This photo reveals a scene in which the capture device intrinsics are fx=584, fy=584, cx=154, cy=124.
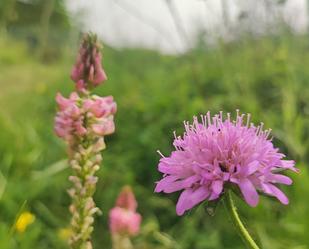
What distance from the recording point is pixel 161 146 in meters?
3.05

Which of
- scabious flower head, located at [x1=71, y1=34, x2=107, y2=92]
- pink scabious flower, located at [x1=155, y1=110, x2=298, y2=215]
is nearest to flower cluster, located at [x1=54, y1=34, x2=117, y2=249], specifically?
scabious flower head, located at [x1=71, y1=34, x2=107, y2=92]

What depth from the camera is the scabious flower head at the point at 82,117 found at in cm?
103

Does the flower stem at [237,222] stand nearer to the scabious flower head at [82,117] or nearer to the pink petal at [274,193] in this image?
Result: the pink petal at [274,193]

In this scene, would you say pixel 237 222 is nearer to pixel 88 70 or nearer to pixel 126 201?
pixel 88 70

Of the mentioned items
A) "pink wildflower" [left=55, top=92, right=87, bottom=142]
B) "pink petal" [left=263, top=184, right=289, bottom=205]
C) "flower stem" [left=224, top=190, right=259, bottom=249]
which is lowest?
"flower stem" [left=224, top=190, right=259, bottom=249]

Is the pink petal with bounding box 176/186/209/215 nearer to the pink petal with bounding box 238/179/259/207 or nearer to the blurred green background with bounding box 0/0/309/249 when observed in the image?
the pink petal with bounding box 238/179/259/207

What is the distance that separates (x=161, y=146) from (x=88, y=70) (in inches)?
78.9

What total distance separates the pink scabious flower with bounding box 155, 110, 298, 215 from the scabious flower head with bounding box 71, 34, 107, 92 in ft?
0.97

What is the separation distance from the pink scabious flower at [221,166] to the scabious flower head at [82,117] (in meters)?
0.24

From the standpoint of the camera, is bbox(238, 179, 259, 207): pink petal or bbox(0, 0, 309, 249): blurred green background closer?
bbox(238, 179, 259, 207): pink petal

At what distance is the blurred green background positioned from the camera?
244cm

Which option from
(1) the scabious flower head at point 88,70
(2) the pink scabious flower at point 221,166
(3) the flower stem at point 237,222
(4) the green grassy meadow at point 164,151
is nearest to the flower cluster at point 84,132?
(1) the scabious flower head at point 88,70

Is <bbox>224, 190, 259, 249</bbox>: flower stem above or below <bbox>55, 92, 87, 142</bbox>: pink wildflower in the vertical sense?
below

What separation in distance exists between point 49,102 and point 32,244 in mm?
2365
